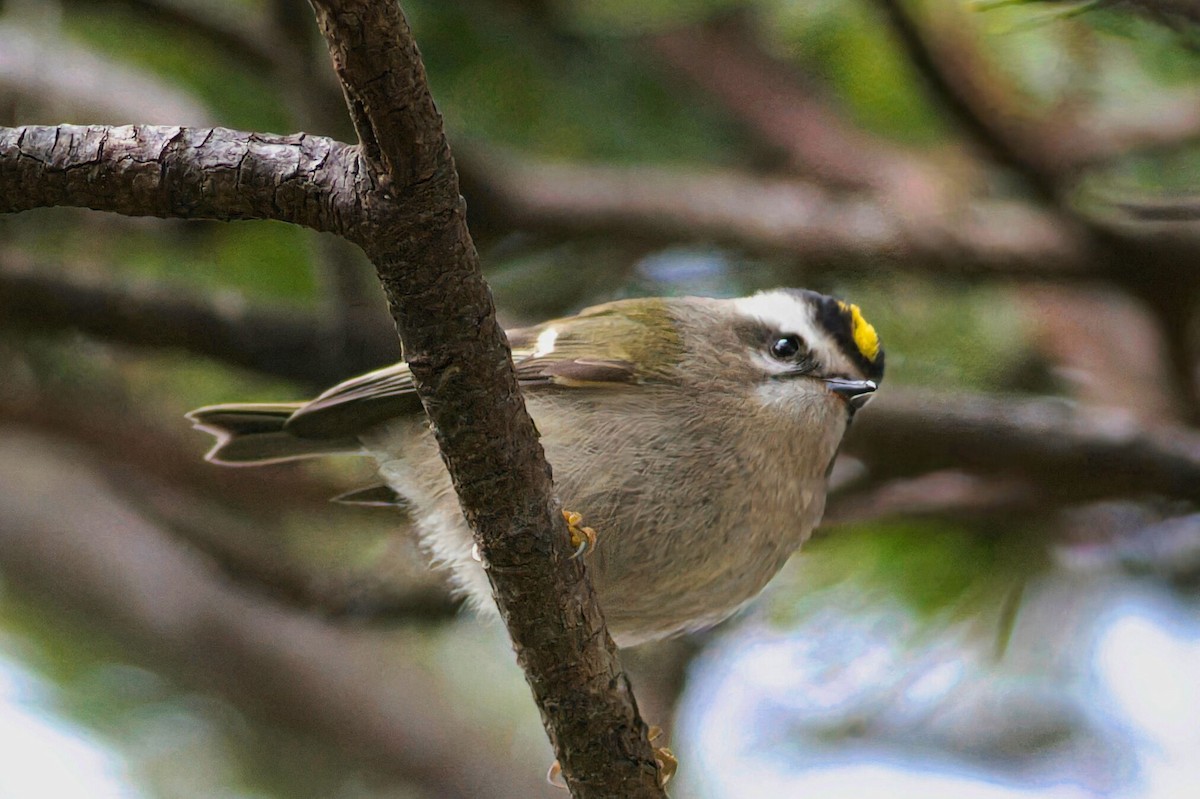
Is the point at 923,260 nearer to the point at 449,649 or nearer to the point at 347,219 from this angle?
the point at 347,219

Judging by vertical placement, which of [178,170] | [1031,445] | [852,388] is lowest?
[1031,445]

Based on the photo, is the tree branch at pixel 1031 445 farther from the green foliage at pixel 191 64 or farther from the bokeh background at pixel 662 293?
the green foliage at pixel 191 64

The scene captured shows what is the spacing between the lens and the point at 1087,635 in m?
2.54

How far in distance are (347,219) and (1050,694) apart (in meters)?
2.13

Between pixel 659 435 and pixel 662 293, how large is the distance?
117cm

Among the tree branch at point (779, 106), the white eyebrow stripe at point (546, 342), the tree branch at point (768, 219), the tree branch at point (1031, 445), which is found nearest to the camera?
the white eyebrow stripe at point (546, 342)

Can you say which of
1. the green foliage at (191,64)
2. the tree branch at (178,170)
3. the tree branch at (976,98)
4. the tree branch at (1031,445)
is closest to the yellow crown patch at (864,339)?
the tree branch at (1031,445)

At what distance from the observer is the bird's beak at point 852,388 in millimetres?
2171

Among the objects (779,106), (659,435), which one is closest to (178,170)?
(659,435)

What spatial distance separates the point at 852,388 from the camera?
2195 millimetres

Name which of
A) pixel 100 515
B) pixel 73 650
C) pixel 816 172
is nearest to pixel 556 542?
pixel 816 172

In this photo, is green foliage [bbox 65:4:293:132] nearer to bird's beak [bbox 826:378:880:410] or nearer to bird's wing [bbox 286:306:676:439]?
bird's wing [bbox 286:306:676:439]

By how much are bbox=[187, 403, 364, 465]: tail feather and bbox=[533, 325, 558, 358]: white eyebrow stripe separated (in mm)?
410

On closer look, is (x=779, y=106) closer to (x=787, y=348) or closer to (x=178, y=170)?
(x=787, y=348)
